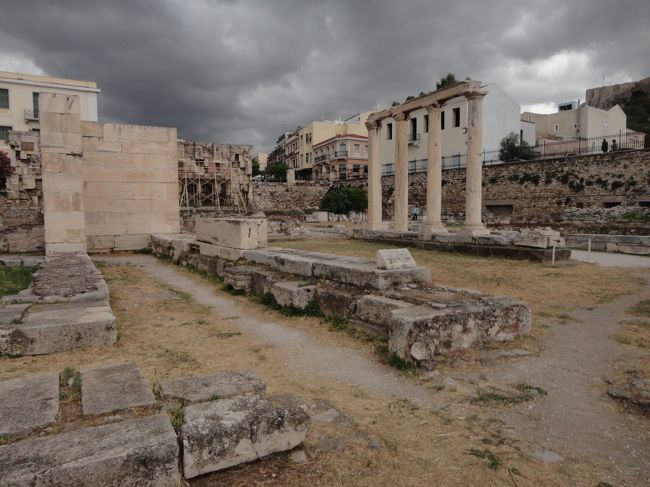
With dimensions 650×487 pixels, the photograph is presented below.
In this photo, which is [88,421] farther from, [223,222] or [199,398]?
[223,222]

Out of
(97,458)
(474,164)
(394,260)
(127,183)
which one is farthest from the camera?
(474,164)

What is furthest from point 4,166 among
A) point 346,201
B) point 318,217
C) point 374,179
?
point 374,179

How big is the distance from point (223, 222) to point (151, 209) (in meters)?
5.42

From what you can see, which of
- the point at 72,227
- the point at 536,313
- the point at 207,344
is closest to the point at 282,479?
the point at 207,344

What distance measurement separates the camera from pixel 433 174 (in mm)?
17297

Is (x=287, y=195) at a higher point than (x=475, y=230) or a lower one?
higher

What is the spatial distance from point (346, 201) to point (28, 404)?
113 feet

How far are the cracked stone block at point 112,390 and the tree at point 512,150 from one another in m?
34.2

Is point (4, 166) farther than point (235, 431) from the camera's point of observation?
Yes

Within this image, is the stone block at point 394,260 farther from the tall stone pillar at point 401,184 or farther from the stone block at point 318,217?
the stone block at point 318,217

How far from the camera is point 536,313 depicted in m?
6.49

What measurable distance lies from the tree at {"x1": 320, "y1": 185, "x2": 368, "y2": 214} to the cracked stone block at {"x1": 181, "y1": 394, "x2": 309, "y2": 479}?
3394 cm

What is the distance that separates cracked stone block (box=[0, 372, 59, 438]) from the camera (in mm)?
2549

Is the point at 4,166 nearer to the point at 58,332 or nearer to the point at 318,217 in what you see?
the point at 318,217
